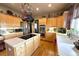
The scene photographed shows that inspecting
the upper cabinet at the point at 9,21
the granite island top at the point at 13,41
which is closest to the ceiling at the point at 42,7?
the upper cabinet at the point at 9,21

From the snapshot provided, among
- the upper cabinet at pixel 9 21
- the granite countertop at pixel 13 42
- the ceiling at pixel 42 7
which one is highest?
the ceiling at pixel 42 7

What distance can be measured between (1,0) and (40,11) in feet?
1.98

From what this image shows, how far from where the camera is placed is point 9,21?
113 cm

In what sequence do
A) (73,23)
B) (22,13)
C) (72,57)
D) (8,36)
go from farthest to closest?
(73,23), (22,13), (8,36), (72,57)

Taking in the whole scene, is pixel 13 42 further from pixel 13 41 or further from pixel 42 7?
pixel 42 7

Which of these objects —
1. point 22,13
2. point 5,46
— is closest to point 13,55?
point 5,46

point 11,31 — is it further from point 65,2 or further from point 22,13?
point 65,2

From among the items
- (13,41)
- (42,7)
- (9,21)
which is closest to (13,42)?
(13,41)

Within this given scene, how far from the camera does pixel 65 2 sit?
1.12m

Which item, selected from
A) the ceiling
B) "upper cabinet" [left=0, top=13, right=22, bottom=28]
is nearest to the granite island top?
"upper cabinet" [left=0, top=13, right=22, bottom=28]

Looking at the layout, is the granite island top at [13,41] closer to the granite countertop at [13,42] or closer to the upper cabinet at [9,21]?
the granite countertop at [13,42]

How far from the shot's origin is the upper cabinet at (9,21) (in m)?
1.07

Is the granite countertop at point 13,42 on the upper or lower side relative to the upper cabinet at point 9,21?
lower

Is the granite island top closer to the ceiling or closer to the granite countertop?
the granite countertop
